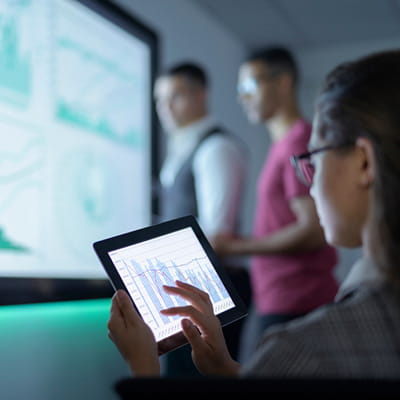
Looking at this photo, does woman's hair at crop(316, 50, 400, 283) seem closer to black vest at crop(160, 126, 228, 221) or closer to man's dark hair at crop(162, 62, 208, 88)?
black vest at crop(160, 126, 228, 221)

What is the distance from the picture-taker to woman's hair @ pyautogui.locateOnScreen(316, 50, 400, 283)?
0.63 metres

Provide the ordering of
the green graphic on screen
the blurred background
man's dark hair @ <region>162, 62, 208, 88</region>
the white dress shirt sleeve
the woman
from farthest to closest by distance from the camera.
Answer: man's dark hair @ <region>162, 62, 208, 88</region> < the white dress shirt sleeve < the blurred background < the green graphic on screen < the woman

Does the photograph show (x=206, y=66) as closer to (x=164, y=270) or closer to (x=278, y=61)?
(x=278, y=61)

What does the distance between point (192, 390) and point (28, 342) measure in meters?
1.19

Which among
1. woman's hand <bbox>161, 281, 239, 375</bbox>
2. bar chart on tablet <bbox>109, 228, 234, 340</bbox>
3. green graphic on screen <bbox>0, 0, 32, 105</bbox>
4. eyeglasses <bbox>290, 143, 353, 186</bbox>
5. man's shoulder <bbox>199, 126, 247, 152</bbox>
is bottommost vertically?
woman's hand <bbox>161, 281, 239, 375</bbox>

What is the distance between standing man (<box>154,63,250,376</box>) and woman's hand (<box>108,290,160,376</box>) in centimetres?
109

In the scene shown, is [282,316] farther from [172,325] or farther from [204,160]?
[172,325]

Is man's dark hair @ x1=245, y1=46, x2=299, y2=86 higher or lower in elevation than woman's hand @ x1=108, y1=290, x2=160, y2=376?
higher

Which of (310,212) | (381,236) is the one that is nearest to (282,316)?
(310,212)

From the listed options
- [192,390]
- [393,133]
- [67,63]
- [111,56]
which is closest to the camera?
[192,390]

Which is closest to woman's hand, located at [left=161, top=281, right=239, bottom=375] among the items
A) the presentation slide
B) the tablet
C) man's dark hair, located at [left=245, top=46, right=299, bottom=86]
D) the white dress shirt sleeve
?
the tablet

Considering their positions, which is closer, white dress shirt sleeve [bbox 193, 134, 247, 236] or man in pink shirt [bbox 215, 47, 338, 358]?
man in pink shirt [bbox 215, 47, 338, 358]

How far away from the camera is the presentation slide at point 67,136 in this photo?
151cm

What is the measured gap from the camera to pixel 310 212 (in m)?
1.84
